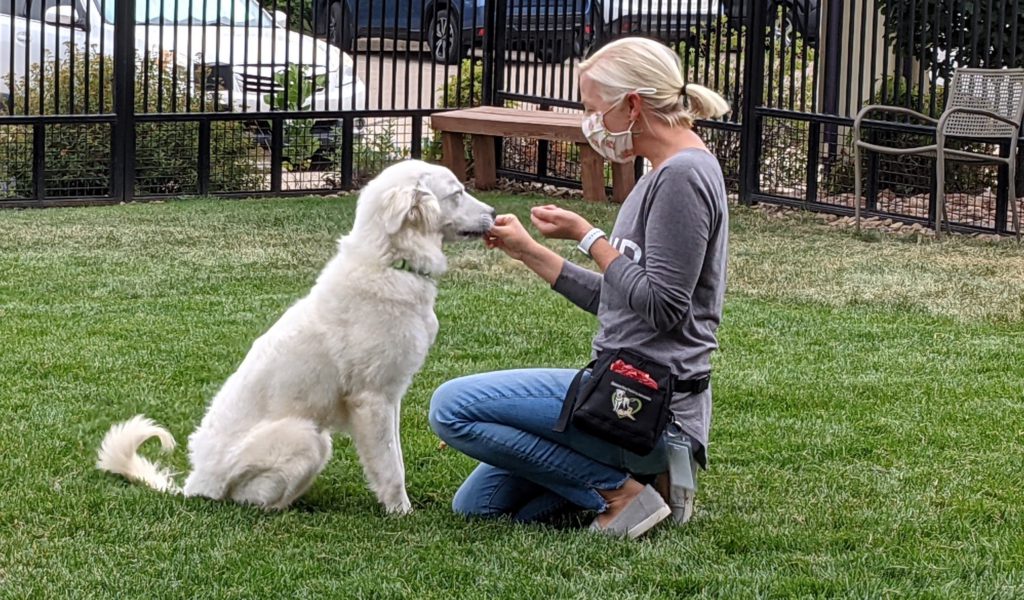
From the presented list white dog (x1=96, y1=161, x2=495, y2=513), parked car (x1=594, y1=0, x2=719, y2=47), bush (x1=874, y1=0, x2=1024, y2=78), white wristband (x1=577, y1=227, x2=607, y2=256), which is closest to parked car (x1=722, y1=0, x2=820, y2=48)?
parked car (x1=594, y1=0, x2=719, y2=47)

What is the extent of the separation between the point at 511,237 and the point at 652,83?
63 cm

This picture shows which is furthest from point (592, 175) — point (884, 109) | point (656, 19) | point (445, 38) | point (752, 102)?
point (884, 109)

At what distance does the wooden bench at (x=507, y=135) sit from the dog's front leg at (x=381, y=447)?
25.5 ft

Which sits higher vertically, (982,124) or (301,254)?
(982,124)

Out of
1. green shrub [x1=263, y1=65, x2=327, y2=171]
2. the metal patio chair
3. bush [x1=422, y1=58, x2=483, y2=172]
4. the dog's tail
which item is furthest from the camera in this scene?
bush [x1=422, y1=58, x2=483, y2=172]

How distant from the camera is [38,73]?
12367mm

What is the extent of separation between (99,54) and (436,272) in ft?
29.0

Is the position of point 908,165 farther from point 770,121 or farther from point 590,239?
point 590,239

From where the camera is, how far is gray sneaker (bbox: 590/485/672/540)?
428 cm

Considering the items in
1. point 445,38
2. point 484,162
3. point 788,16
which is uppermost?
point 788,16

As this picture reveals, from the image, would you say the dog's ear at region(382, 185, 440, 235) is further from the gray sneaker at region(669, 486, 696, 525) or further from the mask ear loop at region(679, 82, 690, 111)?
the gray sneaker at region(669, 486, 696, 525)

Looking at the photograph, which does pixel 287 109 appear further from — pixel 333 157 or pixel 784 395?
pixel 784 395

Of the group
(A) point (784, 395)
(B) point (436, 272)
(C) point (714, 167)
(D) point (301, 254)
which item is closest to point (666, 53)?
(C) point (714, 167)

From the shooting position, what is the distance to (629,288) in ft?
13.4
